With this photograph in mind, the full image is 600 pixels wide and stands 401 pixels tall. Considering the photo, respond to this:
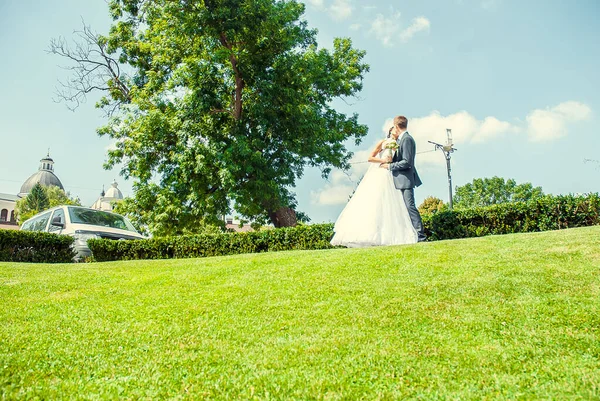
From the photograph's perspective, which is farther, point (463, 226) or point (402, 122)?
point (463, 226)

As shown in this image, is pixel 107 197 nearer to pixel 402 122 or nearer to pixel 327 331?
pixel 402 122

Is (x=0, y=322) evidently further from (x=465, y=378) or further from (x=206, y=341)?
(x=465, y=378)

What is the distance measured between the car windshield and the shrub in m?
0.98

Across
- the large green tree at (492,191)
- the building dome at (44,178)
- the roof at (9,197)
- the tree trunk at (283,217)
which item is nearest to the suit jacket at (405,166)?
the tree trunk at (283,217)

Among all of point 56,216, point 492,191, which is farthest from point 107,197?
point 56,216

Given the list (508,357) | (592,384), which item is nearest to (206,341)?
(508,357)

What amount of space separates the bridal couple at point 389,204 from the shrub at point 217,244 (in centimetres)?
322

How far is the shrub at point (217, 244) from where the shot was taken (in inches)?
510

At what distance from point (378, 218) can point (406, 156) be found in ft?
5.05

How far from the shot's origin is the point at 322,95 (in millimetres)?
21500

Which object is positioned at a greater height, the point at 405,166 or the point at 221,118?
the point at 221,118

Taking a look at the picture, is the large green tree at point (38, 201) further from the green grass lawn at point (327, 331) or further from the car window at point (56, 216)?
the green grass lawn at point (327, 331)

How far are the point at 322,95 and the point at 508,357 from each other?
19397 millimetres

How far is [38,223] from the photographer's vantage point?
15.5 metres
